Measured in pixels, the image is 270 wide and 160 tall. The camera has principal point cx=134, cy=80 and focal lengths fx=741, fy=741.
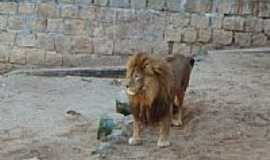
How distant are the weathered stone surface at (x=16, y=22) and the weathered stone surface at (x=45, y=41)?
1.23 feet

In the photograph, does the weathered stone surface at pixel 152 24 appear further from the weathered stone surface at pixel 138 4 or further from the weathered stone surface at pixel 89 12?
the weathered stone surface at pixel 89 12

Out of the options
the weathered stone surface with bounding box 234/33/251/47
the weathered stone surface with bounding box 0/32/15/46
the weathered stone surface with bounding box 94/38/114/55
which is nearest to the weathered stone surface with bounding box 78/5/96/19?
the weathered stone surface with bounding box 94/38/114/55

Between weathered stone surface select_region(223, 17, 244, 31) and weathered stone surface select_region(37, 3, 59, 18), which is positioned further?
weathered stone surface select_region(37, 3, 59, 18)

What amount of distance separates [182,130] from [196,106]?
0.88 m

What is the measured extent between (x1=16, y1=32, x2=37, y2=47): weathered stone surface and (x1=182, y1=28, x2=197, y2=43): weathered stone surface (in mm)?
2659

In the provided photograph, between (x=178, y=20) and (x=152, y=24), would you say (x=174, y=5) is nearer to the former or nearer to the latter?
(x=178, y=20)

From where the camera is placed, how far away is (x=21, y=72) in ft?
36.5

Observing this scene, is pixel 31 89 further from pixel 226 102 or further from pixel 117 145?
pixel 117 145

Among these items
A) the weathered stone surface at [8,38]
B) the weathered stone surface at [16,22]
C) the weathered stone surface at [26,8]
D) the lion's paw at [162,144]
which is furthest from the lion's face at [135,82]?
the weathered stone surface at [8,38]

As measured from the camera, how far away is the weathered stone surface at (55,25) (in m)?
12.7

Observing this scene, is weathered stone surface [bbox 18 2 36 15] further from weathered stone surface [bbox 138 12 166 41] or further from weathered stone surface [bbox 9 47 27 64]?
weathered stone surface [bbox 138 12 166 41]

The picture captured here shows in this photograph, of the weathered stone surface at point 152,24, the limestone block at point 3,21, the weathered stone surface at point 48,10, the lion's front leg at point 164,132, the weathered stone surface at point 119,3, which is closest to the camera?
the lion's front leg at point 164,132

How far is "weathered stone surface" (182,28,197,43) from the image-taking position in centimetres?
1211

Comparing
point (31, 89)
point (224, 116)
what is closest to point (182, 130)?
point (224, 116)
